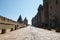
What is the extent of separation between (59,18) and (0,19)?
42.2 metres

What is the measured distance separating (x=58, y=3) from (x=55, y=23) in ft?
30.0

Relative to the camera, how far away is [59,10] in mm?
54625

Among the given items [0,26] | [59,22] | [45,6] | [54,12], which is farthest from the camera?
[45,6]

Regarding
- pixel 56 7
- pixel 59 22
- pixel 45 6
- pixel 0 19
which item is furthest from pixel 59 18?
pixel 0 19

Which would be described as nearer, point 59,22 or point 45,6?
point 59,22

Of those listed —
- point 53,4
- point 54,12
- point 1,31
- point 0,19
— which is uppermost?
point 53,4

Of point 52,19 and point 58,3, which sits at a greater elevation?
point 58,3

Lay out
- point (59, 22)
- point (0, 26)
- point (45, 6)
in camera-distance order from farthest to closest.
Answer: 1. point (45, 6)
2. point (59, 22)
3. point (0, 26)

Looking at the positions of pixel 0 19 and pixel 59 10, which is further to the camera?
pixel 59 10

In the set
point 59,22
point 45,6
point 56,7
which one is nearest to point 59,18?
point 59,22

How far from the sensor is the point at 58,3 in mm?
55625

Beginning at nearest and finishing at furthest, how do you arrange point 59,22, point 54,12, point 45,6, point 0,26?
point 0,26
point 59,22
point 54,12
point 45,6

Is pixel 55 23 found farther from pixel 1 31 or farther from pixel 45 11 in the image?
pixel 1 31

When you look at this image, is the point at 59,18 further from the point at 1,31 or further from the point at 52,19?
the point at 1,31
